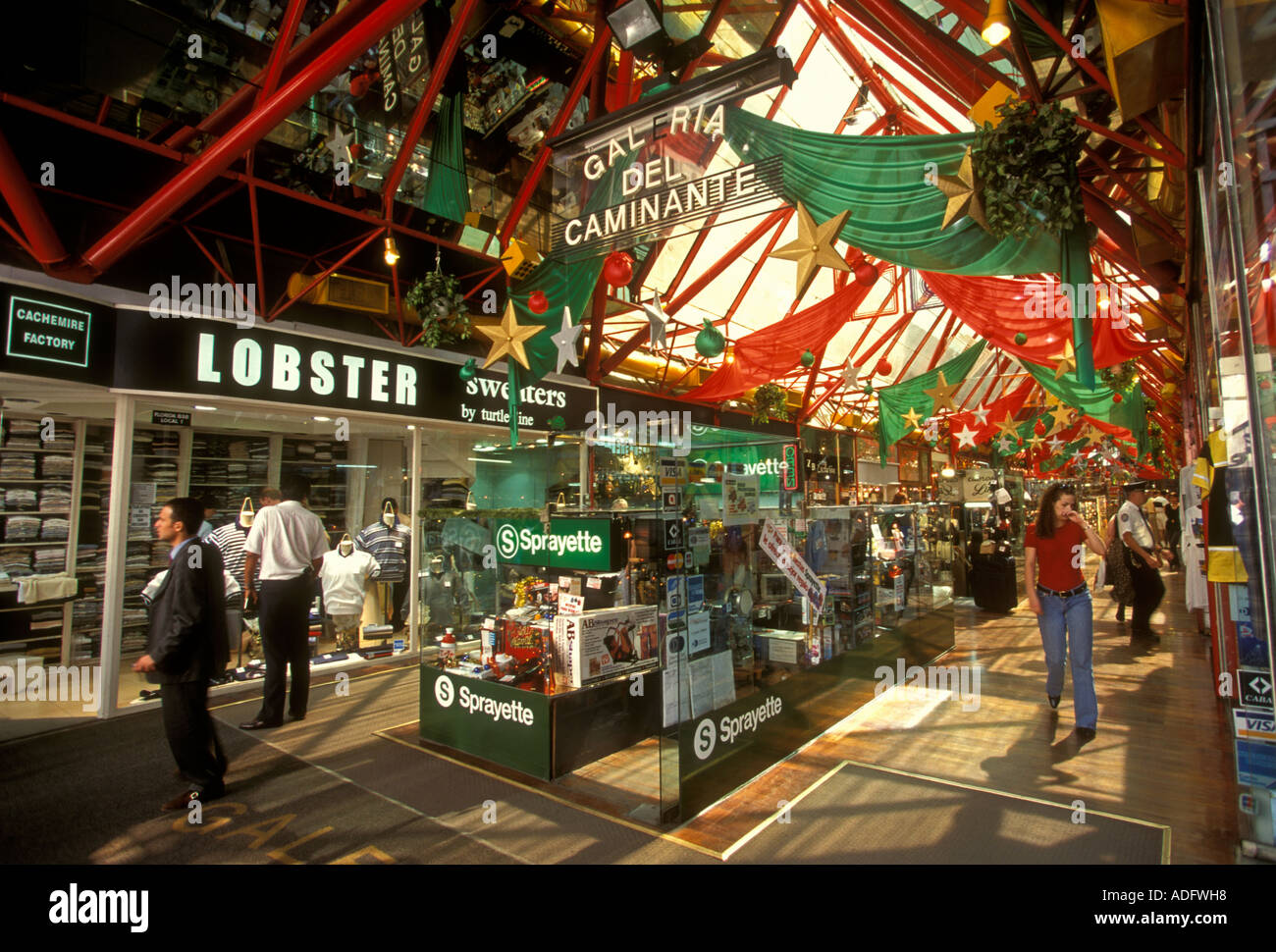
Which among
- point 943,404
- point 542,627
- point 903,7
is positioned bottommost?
point 542,627

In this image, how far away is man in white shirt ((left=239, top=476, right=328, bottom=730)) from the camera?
4691 millimetres

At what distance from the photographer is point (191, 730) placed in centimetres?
341

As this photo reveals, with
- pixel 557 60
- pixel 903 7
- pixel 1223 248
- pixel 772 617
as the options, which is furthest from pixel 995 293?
pixel 557 60

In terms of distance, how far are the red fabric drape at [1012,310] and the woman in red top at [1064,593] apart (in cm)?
190

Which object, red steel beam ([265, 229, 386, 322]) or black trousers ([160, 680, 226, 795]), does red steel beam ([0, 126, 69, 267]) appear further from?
black trousers ([160, 680, 226, 795])

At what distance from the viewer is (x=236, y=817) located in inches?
129

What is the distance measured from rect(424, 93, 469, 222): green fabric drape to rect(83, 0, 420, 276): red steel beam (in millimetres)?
1794

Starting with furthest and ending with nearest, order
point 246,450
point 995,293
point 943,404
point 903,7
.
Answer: point 943,404
point 246,450
point 995,293
point 903,7

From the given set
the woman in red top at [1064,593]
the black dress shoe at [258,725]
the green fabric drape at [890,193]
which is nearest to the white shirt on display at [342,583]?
the black dress shoe at [258,725]

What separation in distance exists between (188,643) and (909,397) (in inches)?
406

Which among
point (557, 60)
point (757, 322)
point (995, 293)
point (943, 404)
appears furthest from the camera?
point (757, 322)

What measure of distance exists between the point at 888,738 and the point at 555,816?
246cm

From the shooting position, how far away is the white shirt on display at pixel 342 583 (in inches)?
265
